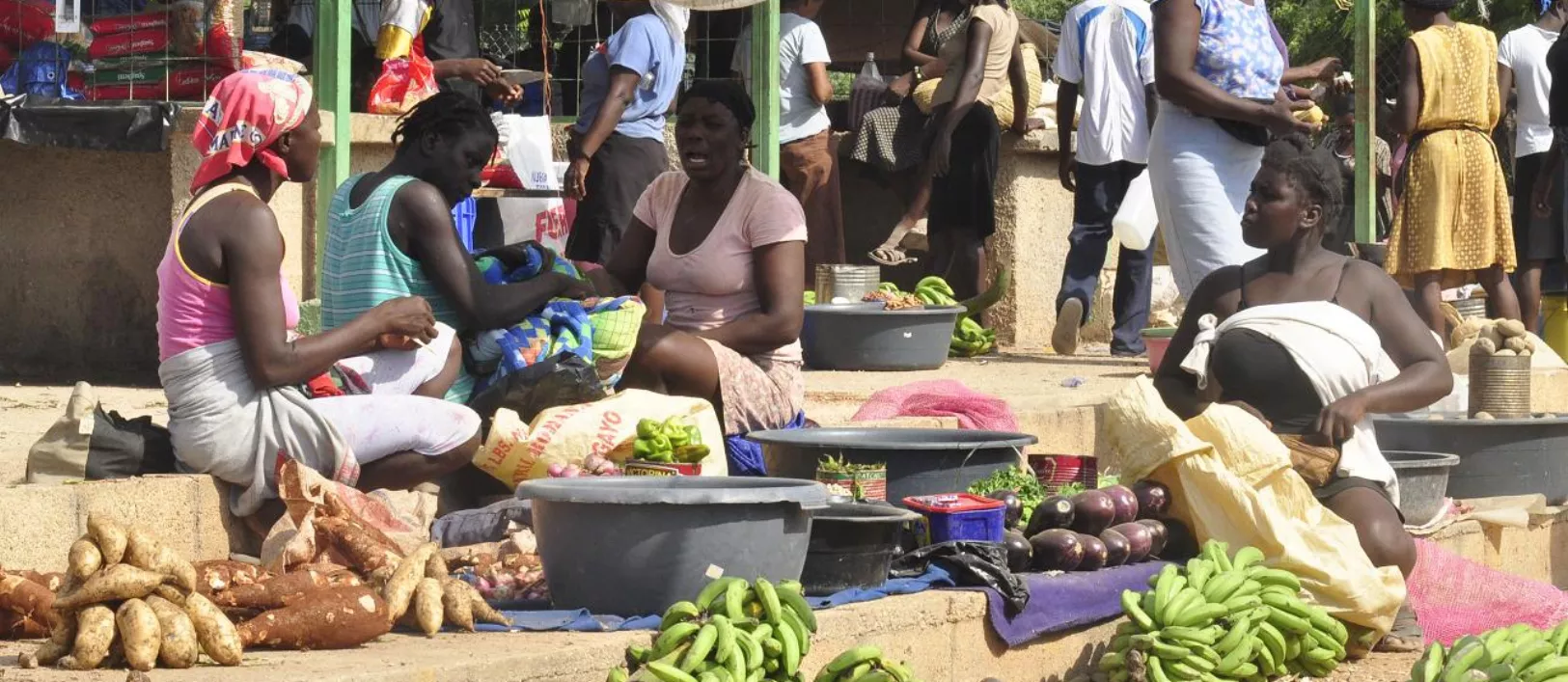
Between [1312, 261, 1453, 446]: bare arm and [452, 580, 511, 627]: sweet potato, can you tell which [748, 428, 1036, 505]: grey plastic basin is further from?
[452, 580, 511, 627]: sweet potato

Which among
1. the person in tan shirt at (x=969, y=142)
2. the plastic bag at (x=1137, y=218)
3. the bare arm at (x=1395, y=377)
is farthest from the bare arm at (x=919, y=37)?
the bare arm at (x=1395, y=377)

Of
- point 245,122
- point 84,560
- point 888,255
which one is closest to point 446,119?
point 245,122

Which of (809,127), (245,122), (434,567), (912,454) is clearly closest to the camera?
(434,567)

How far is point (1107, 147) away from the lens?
977 centimetres

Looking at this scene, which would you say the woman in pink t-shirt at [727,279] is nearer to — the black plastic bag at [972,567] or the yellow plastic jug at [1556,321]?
the black plastic bag at [972,567]

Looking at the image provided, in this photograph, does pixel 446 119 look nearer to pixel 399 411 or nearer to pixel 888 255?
pixel 399 411

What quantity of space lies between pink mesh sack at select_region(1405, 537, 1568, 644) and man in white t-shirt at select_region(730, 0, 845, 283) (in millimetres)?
4700

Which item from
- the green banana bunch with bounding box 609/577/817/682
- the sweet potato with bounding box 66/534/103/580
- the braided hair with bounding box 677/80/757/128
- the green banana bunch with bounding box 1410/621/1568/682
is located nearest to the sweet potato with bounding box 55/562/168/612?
the sweet potato with bounding box 66/534/103/580

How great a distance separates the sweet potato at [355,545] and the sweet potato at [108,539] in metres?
0.88

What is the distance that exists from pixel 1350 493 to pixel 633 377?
6.98 feet

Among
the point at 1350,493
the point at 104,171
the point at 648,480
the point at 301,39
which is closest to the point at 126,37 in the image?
the point at 104,171

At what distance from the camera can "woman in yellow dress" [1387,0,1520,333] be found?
8977 mm

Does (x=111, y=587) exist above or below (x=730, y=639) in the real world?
above

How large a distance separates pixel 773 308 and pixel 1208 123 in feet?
5.84
